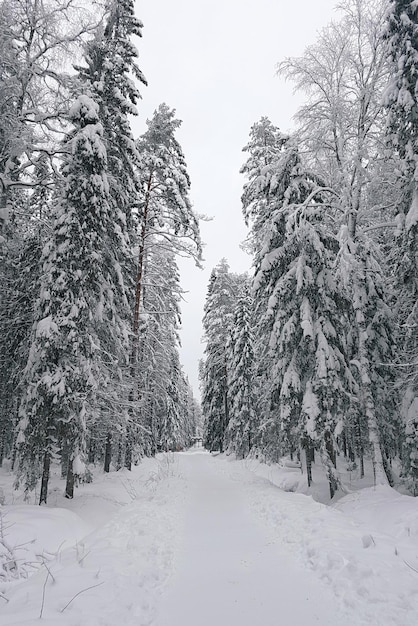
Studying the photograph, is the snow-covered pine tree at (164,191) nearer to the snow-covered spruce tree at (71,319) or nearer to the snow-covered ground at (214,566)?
the snow-covered spruce tree at (71,319)

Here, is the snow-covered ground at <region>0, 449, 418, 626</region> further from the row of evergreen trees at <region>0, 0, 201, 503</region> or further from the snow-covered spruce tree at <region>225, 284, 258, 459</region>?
the snow-covered spruce tree at <region>225, 284, 258, 459</region>

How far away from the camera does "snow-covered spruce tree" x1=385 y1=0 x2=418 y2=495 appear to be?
8508mm

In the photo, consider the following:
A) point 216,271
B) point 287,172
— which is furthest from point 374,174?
point 216,271

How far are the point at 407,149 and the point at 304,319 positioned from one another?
5308 mm

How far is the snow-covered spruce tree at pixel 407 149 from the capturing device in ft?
27.9

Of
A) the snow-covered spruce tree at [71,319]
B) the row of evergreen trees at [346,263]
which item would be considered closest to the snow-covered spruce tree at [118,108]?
the snow-covered spruce tree at [71,319]

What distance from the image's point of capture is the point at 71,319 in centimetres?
927

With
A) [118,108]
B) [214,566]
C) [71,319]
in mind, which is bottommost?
[214,566]

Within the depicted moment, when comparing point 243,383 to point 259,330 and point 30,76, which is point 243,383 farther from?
point 30,76

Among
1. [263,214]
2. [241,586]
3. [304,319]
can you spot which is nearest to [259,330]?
[304,319]

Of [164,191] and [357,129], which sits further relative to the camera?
[164,191]

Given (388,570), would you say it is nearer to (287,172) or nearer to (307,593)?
(307,593)

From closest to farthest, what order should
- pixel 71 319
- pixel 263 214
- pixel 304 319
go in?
pixel 71 319 → pixel 304 319 → pixel 263 214

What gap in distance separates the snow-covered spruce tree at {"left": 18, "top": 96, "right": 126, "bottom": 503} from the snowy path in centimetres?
413
